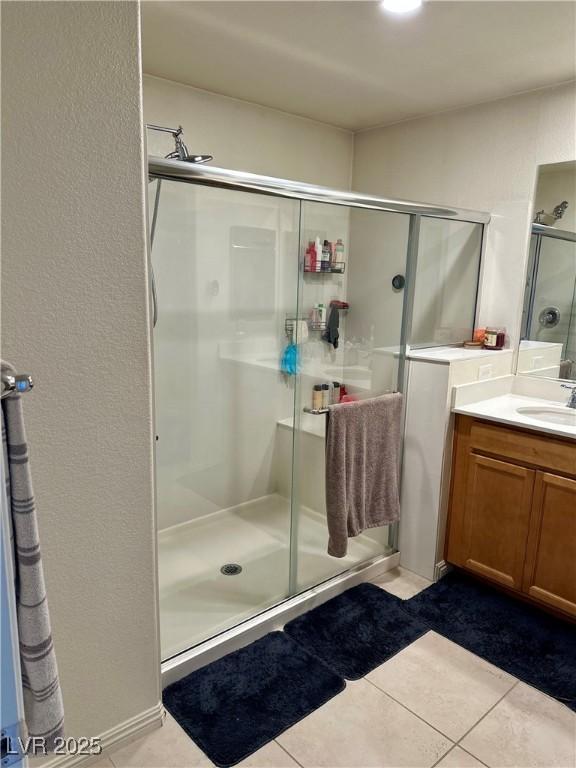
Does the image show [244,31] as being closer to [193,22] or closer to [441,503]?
[193,22]

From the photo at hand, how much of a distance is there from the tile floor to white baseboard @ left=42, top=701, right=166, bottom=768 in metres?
0.02

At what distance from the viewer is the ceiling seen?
6.08ft

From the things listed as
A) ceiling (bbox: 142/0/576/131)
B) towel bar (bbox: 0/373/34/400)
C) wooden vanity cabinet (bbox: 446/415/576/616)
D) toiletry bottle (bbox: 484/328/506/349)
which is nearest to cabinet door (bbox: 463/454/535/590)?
wooden vanity cabinet (bbox: 446/415/576/616)

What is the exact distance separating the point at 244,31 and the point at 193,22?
0.64 ft

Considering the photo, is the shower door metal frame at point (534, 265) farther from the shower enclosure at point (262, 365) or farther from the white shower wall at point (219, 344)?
the white shower wall at point (219, 344)

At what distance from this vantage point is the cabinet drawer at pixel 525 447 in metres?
2.16

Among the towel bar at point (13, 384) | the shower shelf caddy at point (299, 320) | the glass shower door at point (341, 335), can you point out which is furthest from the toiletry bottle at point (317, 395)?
the towel bar at point (13, 384)

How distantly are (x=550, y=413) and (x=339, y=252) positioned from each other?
130 cm

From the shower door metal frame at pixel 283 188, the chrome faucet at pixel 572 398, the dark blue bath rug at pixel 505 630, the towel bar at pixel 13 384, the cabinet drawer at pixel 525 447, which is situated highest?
the shower door metal frame at pixel 283 188

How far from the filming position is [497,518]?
7.90ft

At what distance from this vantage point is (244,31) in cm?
202

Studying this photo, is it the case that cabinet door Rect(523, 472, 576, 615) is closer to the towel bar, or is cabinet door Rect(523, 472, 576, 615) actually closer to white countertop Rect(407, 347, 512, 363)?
white countertop Rect(407, 347, 512, 363)

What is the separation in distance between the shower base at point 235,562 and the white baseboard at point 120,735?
262 mm

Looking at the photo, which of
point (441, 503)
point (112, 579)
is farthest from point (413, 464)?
point (112, 579)
